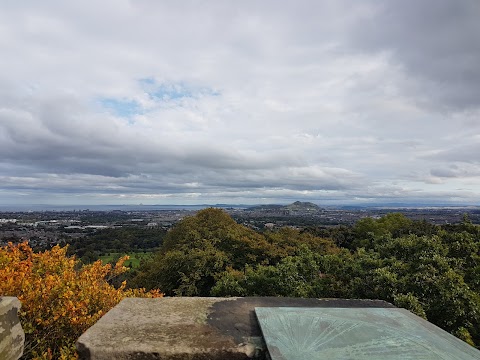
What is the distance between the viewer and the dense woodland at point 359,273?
7.34 metres

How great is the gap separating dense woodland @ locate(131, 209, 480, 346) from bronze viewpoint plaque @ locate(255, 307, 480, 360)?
11.0 feet

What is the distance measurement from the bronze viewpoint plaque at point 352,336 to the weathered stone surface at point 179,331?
284mm

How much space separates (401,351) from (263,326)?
147cm

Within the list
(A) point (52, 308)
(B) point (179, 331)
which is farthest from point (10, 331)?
(B) point (179, 331)

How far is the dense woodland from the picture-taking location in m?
7.34

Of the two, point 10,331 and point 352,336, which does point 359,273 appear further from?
point 10,331

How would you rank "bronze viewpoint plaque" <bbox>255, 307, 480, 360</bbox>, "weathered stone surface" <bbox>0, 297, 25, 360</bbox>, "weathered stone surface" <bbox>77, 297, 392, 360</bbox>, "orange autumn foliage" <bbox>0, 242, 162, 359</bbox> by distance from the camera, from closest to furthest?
"bronze viewpoint plaque" <bbox>255, 307, 480, 360</bbox> → "weathered stone surface" <bbox>77, 297, 392, 360</bbox> → "weathered stone surface" <bbox>0, 297, 25, 360</bbox> → "orange autumn foliage" <bbox>0, 242, 162, 359</bbox>

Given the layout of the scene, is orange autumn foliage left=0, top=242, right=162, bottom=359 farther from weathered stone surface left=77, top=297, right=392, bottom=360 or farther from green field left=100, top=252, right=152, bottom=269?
green field left=100, top=252, right=152, bottom=269

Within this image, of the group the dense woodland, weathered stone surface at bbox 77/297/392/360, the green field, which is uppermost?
weathered stone surface at bbox 77/297/392/360

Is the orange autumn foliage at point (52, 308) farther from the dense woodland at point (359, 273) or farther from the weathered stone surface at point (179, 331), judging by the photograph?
the dense woodland at point (359, 273)

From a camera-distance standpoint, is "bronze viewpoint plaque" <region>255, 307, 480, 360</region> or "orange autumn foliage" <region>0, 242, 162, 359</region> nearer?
"bronze viewpoint plaque" <region>255, 307, 480, 360</region>

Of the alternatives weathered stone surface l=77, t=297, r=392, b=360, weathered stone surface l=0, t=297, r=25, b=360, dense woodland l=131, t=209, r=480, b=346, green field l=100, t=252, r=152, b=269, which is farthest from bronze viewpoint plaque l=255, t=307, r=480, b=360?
green field l=100, t=252, r=152, b=269

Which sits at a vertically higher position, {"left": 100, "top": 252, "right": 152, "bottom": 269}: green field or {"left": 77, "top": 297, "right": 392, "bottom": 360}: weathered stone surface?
{"left": 77, "top": 297, "right": 392, "bottom": 360}: weathered stone surface

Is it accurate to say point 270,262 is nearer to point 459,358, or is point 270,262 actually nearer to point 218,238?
point 218,238
